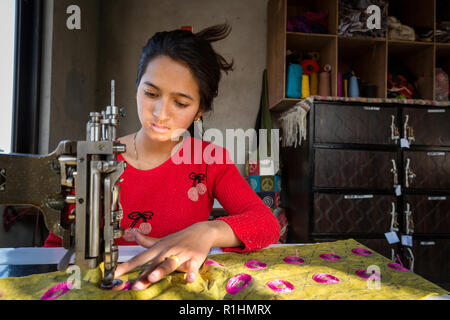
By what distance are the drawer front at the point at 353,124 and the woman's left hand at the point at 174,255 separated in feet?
5.98

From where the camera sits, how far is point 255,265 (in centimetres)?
72

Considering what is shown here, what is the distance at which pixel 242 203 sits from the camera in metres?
1.07

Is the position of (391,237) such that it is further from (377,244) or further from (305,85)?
(305,85)

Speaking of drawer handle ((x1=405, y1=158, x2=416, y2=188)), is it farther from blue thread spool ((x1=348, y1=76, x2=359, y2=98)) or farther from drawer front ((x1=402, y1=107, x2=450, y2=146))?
blue thread spool ((x1=348, y1=76, x2=359, y2=98))

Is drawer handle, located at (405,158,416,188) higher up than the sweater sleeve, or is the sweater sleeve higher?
drawer handle, located at (405,158,416,188)

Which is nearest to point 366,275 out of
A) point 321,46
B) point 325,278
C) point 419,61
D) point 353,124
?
Answer: point 325,278

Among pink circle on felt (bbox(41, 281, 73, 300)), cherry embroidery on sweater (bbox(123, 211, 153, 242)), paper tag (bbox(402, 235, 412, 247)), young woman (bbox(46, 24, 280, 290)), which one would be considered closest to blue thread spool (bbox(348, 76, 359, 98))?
paper tag (bbox(402, 235, 412, 247))

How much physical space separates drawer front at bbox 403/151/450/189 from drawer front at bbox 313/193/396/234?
27 centimetres

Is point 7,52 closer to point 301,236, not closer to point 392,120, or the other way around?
point 301,236

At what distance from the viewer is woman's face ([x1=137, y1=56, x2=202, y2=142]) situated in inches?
37.9

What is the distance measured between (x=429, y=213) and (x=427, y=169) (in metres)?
0.39
